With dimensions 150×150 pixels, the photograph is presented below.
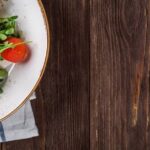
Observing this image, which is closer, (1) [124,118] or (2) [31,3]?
(2) [31,3]

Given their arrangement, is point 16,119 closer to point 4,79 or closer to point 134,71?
point 4,79

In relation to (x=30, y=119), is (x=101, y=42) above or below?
above

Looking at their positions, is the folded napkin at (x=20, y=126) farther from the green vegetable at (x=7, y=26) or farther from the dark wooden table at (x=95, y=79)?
the green vegetable at (x=7, y=26)

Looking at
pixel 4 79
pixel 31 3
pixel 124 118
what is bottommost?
pixel 124 118

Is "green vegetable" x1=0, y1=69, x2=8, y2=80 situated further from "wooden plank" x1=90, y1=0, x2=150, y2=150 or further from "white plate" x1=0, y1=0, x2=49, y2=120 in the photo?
"wooden plank" x1=90, y1=0, x2=150, y2=150

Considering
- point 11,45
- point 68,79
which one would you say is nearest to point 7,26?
point 11,45

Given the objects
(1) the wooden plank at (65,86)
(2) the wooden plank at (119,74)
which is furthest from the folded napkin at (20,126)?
(2) the wooden plank at (119,74)

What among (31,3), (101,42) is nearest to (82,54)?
(101,42)
